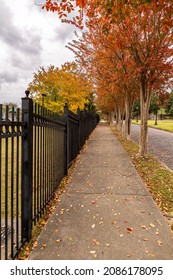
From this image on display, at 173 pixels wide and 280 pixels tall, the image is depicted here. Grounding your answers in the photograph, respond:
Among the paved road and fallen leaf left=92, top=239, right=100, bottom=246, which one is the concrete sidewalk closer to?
fallen leaf left=92, top=239, right=100, bottom=246

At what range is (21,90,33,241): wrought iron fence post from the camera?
3.11 metres

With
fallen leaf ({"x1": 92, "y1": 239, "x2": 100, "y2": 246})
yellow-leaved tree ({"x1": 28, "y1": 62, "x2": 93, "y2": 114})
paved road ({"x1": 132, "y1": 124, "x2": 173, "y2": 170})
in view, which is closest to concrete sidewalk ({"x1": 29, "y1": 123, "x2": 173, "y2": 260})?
fallen leaf ({"x1": 92, "y1": 239, "x2": 100, "y2": 246})

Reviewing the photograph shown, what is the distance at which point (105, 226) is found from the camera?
12.1ft

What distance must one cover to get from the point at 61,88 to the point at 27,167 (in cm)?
2060

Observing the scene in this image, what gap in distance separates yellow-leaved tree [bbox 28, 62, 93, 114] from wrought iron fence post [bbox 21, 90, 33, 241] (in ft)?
59.2

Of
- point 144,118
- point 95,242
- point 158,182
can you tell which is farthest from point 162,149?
point 95,242

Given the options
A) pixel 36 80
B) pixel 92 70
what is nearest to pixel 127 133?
pixel 92 70

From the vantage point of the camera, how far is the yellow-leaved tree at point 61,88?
22594 millimetres

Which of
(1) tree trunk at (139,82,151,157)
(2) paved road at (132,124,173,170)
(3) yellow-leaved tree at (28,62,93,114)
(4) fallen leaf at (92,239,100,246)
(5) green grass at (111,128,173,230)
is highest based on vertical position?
(3) yellow-leaved tree at (28,62,93,114)

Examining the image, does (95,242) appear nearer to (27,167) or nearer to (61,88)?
(27,167)

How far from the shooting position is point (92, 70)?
45.1 ft

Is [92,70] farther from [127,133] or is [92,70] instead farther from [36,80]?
[36,80]

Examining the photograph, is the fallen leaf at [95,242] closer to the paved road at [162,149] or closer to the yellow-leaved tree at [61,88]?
the paved road at [162,149]

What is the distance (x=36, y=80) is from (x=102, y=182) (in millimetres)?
22727
